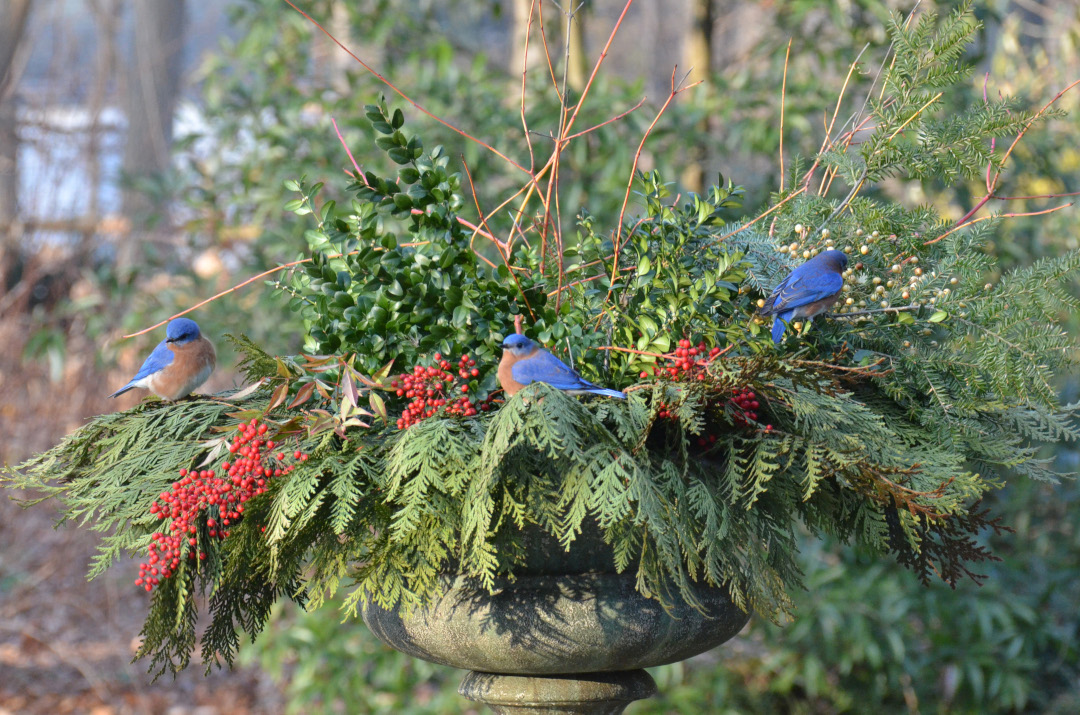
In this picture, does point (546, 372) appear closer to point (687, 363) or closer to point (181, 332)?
point (687, 363)

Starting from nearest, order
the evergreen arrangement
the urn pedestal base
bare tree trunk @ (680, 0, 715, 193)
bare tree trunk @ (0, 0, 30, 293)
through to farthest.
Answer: the evergreen arrangement → the urn pedestal base → bare tree trunk @ (680, 0, 715, 193) → bare tree trunk @ (0, 0, 30, 293)

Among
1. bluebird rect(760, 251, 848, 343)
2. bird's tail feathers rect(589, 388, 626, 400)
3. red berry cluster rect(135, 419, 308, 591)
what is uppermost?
bluebird rect(760, 251, 848, 343)

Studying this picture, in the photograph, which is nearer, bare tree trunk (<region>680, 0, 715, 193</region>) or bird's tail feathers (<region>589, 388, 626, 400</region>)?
bird's tail feathers (<region>589, 388, 626, 400</region>)

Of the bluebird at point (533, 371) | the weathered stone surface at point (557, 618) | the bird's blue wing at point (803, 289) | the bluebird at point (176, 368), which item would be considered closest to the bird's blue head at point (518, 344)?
the bluebird at point (533, 371)

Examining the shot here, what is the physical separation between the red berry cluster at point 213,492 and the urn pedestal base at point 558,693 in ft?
1.70

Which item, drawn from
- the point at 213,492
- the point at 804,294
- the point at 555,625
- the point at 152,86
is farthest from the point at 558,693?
the point at 152,86

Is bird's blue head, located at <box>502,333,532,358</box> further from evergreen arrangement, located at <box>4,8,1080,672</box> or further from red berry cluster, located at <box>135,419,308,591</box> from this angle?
red berry cluster, located at <box>135,419,308,591</box>

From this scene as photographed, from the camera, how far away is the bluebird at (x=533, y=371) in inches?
49.3

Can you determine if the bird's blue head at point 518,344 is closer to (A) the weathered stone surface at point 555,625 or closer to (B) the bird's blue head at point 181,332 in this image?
(A) the weathered stone surface at point 555,625

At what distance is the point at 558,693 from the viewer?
144 centimetres

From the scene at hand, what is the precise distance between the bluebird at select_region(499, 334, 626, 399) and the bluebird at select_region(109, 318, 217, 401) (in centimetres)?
56

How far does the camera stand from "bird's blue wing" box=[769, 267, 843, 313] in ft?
4.30

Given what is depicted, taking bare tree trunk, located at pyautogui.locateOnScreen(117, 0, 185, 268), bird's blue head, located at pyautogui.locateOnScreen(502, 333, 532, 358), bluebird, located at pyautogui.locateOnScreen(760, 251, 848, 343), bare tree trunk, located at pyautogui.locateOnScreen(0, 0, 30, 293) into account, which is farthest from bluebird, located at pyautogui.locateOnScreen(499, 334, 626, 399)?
bare tree trunk, located at pyautogui.locateOnScreen(117, 0, 185, 268)

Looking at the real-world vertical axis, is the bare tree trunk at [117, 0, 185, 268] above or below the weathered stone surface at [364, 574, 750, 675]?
above
